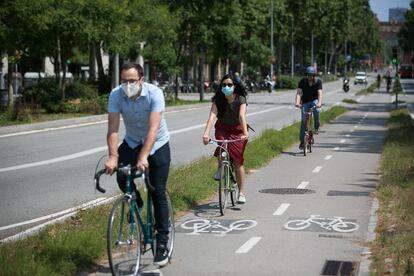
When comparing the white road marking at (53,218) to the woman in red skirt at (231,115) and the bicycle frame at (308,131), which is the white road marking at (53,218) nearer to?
the woman in red skirt at (231,115)

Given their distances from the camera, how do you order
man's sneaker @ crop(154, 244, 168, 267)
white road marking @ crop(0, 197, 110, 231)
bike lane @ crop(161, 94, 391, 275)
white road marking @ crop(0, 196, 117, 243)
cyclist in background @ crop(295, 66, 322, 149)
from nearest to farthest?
1. man's sneaker @ crop(154, 244, 168, 267)
2. bike lane @ crop(161, 94, 391, 275)
3. white road marking @ crop(0, 196, 117, 243)
4. white road marking @ crop(0, 197, 110, 231)
5. cyclist in background @ crop(295, 66, 322, 149)

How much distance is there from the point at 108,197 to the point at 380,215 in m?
3.94

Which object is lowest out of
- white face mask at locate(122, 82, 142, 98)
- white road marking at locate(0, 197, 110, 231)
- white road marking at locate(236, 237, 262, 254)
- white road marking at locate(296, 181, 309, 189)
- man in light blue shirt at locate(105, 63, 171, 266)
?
white road marking at locate(296, 181, 309, 189)

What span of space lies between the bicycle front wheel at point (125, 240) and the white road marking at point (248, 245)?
1567 millimetres

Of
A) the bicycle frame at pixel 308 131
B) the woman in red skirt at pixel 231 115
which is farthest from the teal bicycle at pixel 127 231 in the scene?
the bicycle frame at pixel 308 131

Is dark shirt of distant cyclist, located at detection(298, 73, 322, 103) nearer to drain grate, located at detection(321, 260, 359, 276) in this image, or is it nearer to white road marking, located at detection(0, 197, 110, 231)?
white road marking, located at detection(0, 197, 110, 231)

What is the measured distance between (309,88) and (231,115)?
8.40 metres

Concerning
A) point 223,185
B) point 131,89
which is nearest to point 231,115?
point 223,185

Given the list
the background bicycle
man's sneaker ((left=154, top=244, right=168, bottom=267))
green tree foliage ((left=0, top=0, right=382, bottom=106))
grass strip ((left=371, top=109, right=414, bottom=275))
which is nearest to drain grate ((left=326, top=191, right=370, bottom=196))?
grass strip ((left=371, top=109, right=414, bottom=275))

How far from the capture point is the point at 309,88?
1834cm

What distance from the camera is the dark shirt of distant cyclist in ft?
59.8

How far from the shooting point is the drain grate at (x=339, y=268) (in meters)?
6.89

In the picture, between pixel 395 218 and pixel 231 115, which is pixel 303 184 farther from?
pixel 395 218

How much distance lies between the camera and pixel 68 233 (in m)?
7.65
